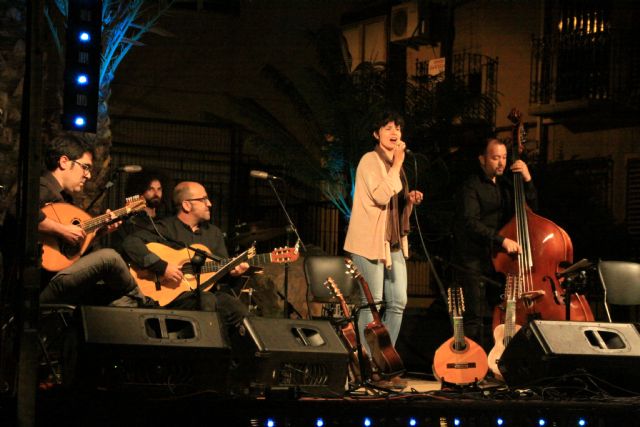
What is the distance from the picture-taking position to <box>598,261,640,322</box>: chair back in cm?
→ 767

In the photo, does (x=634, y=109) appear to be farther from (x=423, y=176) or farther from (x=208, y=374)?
(x=208, y=374)

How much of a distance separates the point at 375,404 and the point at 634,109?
34.7 feet

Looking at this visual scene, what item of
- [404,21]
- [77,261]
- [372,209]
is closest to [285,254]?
[372,209]

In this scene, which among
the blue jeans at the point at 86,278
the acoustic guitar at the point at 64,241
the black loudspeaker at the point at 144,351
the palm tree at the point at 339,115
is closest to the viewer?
the black loudspeaker at the point at 144,351

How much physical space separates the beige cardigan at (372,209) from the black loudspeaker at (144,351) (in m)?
1.89

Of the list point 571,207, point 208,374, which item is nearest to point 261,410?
point 208,374

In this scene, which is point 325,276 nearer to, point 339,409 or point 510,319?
point 510,319

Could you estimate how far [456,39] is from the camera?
17.8 m

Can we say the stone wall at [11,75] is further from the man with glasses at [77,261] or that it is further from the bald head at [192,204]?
the man with glasses at [77,261]

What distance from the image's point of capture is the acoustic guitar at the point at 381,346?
22.9 feet

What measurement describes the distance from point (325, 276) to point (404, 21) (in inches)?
430

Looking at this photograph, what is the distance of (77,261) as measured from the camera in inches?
230

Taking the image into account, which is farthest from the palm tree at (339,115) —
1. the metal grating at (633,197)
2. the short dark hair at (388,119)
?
the short dark hair at (388,119)

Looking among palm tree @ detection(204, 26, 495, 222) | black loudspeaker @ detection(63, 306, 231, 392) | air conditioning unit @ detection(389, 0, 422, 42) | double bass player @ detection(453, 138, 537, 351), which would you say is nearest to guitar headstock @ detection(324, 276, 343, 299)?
double bass player @ detection(453, 138, 537, 351)
